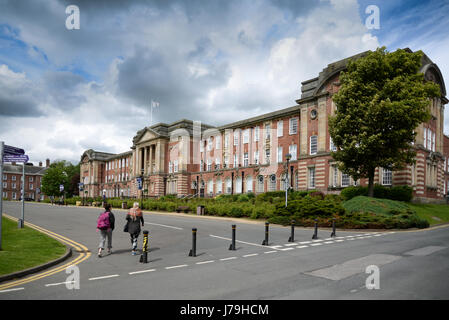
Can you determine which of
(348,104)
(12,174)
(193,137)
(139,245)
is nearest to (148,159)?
(193,137)

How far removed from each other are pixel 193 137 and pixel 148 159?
15063 mm

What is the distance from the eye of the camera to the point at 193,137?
68375 millimetres

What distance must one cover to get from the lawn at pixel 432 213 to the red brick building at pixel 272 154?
8.43 feet

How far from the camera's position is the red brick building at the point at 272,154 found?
37812mm

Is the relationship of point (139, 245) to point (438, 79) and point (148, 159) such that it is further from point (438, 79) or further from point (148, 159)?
point (148, 159)

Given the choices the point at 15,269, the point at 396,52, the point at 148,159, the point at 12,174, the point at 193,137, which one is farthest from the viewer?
the point at 12,174

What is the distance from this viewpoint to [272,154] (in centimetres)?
4928

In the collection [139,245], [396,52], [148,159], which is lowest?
[139,245]

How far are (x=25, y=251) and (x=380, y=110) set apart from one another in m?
26.1

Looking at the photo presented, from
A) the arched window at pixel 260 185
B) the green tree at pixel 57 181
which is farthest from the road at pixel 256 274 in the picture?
the green tree at pixel 57 181

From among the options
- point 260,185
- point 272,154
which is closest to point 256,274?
point 272,154

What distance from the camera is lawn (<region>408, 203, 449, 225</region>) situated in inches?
1062

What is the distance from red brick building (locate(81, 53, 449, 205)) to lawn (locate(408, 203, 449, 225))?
257cm

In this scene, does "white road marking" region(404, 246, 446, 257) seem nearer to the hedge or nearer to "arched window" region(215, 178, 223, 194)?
the hedge
